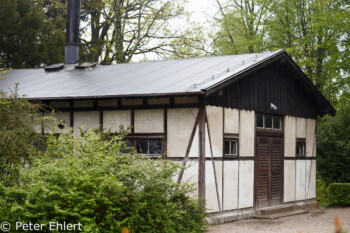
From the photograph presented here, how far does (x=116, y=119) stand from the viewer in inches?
591

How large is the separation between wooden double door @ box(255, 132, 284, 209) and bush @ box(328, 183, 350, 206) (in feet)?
11.4

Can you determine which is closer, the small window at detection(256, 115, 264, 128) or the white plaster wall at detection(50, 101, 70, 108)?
the white plaster wall at detection(50, 101, 70, 108)

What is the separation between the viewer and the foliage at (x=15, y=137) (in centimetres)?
1058

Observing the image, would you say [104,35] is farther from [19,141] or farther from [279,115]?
[19,141]

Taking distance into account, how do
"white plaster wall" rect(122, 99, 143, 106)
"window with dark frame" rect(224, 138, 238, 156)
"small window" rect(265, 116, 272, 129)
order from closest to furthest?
"white plaster wall" rect(122, 99, 143, 106), "window with dark frame" rect(224, 138, 238, 156), "small window" rect(265, 116, 272, 129)

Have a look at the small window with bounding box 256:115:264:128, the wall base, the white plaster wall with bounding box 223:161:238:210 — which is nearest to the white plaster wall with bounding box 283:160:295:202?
the wall base

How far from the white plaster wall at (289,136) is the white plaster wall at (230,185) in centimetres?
353

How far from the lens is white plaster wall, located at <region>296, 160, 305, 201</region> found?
18875 millimetres


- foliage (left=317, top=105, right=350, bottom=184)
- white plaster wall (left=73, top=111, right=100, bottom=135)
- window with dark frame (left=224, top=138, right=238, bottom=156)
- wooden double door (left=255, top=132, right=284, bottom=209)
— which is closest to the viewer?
window with dark frame (left=224, top=138, right=238, bottom=156)

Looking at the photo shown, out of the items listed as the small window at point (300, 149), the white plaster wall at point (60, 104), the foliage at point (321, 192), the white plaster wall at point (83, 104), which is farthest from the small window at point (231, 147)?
the foliage at point (321, 192)

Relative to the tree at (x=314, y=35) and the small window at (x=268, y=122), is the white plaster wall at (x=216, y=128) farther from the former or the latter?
the tree at (x=314, y=35)

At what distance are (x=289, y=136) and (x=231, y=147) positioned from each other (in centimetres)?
391

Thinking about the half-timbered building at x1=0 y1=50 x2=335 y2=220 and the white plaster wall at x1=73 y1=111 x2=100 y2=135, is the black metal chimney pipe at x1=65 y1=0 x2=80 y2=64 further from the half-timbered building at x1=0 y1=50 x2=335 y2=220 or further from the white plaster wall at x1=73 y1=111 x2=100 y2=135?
the white plaster wall at x1=73 y1=111 x2=100 y2=135

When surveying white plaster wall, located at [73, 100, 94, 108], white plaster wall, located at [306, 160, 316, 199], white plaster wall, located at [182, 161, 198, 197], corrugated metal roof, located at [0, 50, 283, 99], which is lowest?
white plaster wall, located at [306, 160, 316, 199]
